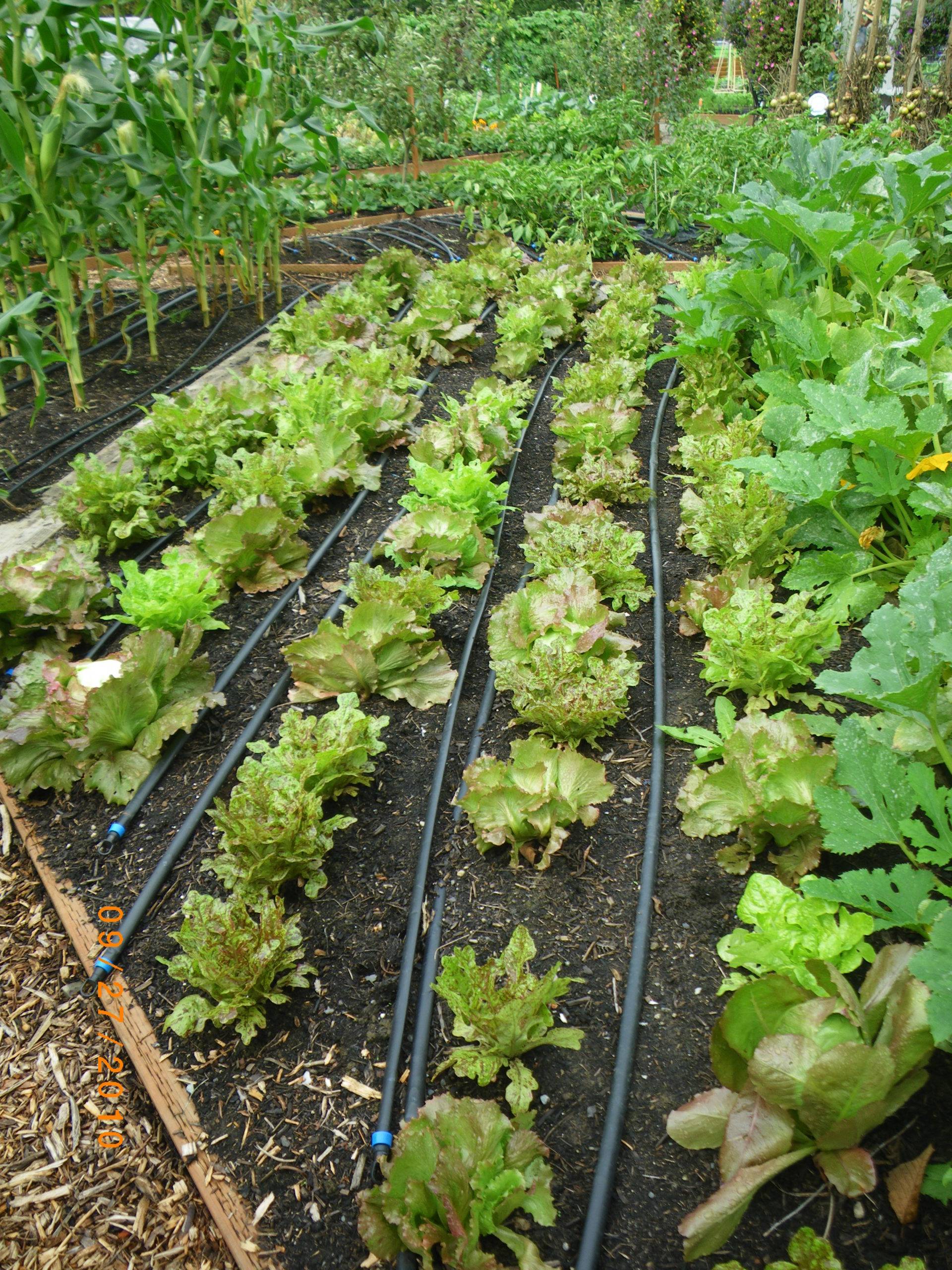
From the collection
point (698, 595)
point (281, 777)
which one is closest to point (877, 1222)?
point (281, 777)

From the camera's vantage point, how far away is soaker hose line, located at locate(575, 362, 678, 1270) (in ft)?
4.77

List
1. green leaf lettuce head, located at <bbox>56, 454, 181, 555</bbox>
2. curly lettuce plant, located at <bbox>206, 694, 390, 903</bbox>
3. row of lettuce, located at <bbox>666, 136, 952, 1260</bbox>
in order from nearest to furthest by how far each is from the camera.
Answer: row of lettuce, located at <bbox>666, 136, 952, 1260</bbox>, curly lettuce plant, located at <bbox>206, 694, 390, 903</bbox>, green leaf lettuce head, located at <bbox>56, 454, 181, 555</bbox>

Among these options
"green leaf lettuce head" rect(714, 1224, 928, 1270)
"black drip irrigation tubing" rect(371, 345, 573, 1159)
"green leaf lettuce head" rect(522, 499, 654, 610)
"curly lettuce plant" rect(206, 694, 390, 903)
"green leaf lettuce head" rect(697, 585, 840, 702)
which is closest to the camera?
"green leaf lettuce head" rect(714, 1224, 928, 1270)

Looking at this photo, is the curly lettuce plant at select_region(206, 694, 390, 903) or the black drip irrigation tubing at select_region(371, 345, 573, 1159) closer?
the black drip irrigation tubing at select_region(371, 345, 573, 1159)

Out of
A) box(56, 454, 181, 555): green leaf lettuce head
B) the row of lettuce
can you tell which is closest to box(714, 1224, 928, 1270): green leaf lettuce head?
the row of lettuce

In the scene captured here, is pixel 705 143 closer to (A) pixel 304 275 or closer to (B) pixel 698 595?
(A) pixel 304 275

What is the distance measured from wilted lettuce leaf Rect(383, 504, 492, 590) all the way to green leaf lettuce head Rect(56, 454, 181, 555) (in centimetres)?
94

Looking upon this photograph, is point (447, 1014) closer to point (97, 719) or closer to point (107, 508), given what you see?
point (97, 719)

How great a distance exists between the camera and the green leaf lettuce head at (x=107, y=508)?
328cm

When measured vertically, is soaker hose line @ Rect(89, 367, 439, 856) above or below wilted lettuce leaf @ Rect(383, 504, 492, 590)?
below

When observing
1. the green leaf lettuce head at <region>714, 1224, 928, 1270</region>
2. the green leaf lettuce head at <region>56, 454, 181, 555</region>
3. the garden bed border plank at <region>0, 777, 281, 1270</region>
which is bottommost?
the garden bed border plank at <region>0, 777, 281, 1270</region>

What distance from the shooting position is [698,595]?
268 cm

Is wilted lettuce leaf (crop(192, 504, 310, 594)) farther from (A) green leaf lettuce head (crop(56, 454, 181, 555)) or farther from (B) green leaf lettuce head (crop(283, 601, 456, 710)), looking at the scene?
(B) green leaf lettuce head (crop(283, 601, 456, 710))

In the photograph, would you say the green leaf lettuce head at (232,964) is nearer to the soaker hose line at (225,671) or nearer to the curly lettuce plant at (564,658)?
the soaker hose line at (225,671)
